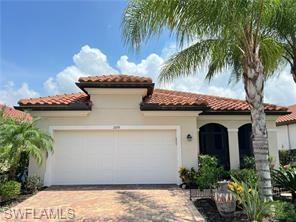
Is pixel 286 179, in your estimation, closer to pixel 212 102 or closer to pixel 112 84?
pixel 212 102

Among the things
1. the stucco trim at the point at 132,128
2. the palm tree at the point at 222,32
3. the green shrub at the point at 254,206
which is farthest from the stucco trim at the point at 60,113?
the green shrub at the point at 254,206

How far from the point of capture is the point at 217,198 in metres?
10.0

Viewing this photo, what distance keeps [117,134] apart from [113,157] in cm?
131

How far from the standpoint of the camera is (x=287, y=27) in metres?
12.0

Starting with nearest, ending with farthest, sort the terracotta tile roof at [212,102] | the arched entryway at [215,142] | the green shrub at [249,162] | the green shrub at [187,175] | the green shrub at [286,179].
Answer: the green shrub at [286,179] < the green shrub at [187,175] < the terracotta tile roof at [212,102] < the green shrub at [249,162] < the arched entryway at [215,142]

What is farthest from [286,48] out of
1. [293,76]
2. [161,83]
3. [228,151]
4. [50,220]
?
[50,220]

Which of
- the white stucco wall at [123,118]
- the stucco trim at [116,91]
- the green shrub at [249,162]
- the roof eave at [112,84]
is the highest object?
the roof eave at [112,84]

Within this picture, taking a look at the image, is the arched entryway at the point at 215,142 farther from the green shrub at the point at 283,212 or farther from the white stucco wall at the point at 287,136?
the white stucco wall at the point at 287,136

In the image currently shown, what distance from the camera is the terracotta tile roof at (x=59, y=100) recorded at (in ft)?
52.4

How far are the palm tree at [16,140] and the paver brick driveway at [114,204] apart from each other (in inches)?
80.4

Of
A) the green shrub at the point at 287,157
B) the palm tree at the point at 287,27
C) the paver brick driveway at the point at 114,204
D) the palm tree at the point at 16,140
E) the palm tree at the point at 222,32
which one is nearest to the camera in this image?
the palm tree at the point at 222,32

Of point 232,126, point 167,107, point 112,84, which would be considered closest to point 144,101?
point 167,107

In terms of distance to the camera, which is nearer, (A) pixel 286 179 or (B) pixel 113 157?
(A) pixel 286 179

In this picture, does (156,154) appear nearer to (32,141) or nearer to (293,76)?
(32,141)
